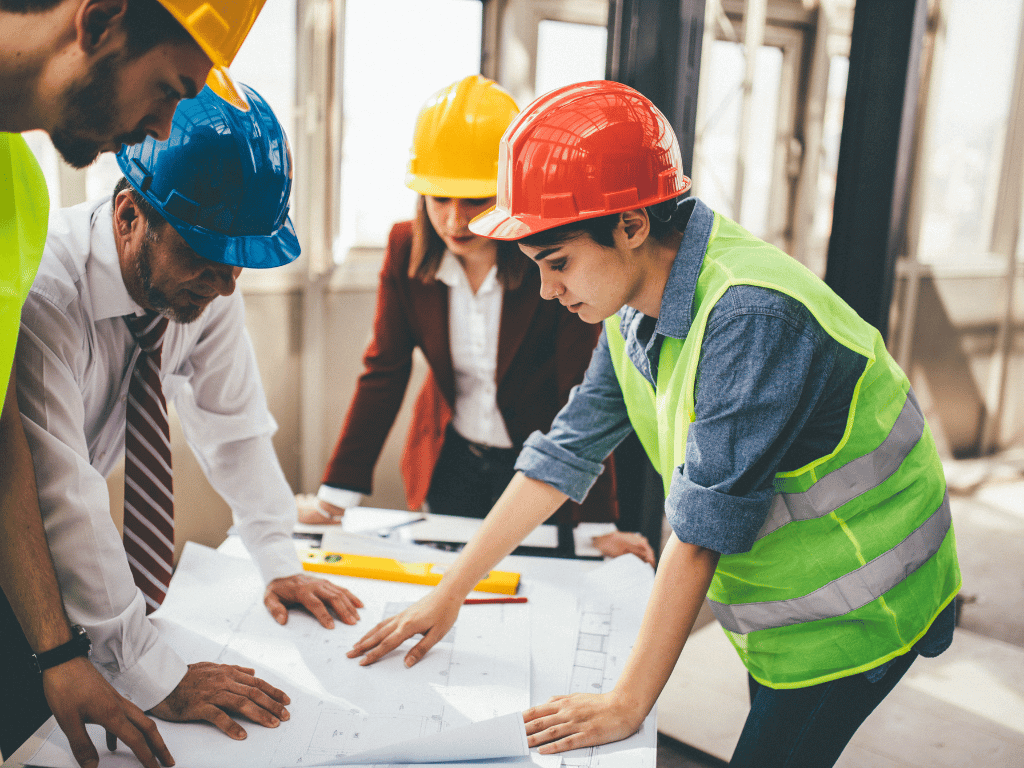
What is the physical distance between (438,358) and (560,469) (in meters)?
0.67

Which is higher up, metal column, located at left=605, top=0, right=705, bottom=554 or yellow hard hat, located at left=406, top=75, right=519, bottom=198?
metal column, located at left=605, top=0, right=705, bottom=554

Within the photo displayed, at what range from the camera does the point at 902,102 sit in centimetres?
190

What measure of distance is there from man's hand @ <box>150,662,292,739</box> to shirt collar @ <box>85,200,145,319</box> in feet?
1.70

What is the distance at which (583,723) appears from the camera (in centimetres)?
98

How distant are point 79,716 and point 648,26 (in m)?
1.59

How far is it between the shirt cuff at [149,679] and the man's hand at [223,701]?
14mm

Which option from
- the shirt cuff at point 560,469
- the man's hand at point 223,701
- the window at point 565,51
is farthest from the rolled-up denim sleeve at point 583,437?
the window at point 565,51

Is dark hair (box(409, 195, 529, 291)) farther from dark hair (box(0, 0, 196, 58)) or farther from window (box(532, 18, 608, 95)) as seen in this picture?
window (box(532, 18, 608, 95))

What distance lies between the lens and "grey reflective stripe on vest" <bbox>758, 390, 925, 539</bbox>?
971 mm

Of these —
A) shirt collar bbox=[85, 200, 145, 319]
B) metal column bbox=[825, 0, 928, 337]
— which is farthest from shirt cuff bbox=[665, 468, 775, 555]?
metal column bbox=[825, 0, 928, 337]

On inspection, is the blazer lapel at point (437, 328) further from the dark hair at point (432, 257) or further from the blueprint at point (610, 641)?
the blueprint at point (610, 641)

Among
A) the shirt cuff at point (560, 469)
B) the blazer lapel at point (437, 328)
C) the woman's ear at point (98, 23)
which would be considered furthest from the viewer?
the blazer lapel at point (437, 328)

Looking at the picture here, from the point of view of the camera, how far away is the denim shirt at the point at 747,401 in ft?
2.84

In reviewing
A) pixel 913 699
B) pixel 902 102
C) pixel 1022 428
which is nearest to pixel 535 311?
pixel 902 102
